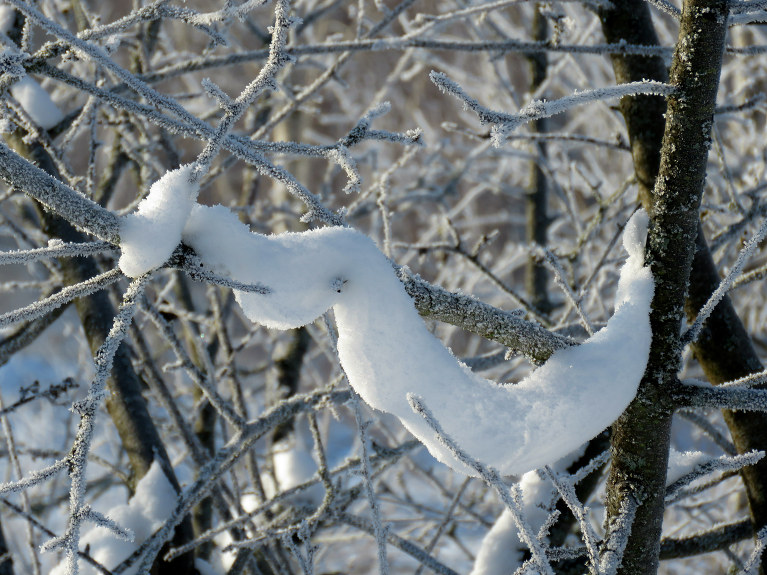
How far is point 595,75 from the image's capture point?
414cm

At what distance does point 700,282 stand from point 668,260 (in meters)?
0.65

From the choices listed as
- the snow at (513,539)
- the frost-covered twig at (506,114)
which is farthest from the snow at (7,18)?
the snow at (513,539)

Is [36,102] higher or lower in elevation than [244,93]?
higher

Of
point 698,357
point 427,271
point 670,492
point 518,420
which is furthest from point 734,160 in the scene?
point 427,271

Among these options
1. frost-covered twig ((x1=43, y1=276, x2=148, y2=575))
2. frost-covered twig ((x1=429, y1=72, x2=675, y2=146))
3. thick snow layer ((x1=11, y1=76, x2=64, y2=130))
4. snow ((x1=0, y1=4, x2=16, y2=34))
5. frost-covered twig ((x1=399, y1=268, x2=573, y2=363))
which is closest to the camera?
frost-covered twig ((x1=43, y1=276, x2=148, y2=575))

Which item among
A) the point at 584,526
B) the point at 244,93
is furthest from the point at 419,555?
the point at 244,93

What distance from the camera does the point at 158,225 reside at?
2.50 feet

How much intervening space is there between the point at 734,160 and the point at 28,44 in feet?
11.4

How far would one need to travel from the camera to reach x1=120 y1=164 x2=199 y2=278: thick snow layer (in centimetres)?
75

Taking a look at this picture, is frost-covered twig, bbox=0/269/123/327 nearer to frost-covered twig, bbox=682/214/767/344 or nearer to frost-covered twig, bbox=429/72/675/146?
frost-covered twig, bbox=429/72/675/146

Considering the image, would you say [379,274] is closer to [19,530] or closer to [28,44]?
[28,44]

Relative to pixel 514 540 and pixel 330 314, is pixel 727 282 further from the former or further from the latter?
pixel 330 314

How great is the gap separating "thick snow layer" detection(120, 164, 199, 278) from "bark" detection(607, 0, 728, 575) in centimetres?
66

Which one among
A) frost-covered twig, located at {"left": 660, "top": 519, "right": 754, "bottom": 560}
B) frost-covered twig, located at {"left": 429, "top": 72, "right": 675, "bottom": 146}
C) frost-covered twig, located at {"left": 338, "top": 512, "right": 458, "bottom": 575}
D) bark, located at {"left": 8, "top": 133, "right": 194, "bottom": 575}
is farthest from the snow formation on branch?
bark, located at {"left": 8, "top": 133, "right": 194, "bottom": 575}
